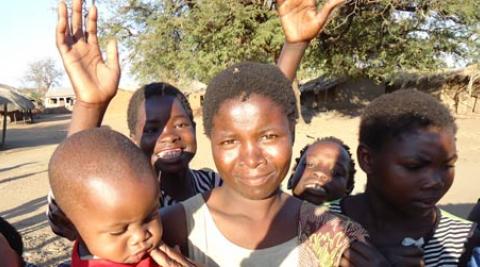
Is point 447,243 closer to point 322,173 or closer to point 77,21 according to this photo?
point 322,173

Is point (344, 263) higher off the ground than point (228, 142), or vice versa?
point (228, 142)

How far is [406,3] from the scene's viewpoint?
1416 cm

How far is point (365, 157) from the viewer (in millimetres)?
1966

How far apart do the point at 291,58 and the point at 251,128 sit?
761mm

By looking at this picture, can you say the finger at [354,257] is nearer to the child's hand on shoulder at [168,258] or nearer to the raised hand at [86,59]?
the child's hand on shoulder at [168,258]

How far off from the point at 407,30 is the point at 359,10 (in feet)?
6.15

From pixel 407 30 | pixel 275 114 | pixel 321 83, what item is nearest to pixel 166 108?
pixel 275 114

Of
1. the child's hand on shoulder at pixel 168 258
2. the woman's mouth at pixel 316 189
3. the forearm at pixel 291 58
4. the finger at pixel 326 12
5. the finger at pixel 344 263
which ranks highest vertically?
the finger at pixel 326 12

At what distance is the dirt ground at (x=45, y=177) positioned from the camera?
593 cm

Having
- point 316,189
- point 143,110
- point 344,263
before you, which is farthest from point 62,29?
point 316,189

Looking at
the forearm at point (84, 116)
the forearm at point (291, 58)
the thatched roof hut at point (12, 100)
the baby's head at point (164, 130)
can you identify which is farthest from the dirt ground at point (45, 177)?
the forearm at point (291, 58)

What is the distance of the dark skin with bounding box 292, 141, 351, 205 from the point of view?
2.56m

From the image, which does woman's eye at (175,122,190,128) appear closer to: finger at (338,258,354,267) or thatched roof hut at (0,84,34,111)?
finger at (338,258,354,267)

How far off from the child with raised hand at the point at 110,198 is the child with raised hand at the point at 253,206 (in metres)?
0.15
